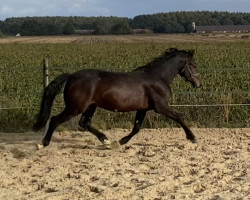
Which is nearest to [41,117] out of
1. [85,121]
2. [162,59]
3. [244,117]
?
[85,121]

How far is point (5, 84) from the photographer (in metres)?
14.8

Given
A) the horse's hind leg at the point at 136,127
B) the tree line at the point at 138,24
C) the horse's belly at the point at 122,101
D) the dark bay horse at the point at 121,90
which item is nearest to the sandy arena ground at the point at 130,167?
the horse's hind leg at the point at 136,127

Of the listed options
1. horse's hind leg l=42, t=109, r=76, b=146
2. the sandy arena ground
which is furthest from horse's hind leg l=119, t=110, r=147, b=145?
horse's hind leg l=42, t=109, r=76, b=146

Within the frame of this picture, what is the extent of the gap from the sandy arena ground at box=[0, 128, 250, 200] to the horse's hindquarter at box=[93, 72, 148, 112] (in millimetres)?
793

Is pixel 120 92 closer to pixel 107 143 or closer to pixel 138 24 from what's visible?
pixel 107 143

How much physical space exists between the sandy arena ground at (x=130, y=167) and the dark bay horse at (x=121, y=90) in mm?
453

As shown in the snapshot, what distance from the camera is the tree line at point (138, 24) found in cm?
12692

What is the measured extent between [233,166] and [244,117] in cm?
393

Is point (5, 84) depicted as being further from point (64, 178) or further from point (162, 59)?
point (64, 178)

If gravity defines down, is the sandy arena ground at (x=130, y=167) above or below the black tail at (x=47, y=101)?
below

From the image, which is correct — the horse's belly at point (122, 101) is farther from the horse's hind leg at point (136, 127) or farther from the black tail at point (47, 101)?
the black tail at point (47, 101)

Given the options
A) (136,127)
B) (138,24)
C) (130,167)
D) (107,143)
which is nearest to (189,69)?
(136,127)

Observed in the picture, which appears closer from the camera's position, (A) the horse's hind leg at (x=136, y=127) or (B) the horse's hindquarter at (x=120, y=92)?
(B) the horse's hindquarter at (x=120, y=92)

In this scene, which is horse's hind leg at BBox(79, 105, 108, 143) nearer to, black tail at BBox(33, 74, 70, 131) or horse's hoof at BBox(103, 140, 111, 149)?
horse's hoof at BBox(103, 140, 111, 149)
